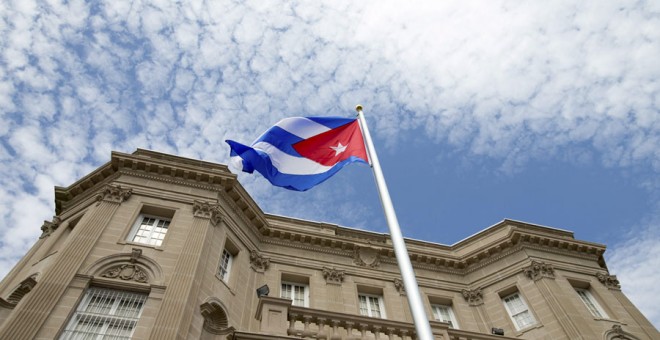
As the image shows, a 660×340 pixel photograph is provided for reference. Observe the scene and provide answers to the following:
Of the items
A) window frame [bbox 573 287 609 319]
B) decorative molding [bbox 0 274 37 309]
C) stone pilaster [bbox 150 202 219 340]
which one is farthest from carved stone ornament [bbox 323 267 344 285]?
decorative molding [bbox 0 274 37 309]

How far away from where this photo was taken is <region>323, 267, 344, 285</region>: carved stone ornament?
2080 centimetres

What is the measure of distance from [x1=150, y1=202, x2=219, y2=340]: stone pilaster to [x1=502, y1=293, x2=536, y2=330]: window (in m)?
14.0

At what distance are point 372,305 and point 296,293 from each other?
3626mm

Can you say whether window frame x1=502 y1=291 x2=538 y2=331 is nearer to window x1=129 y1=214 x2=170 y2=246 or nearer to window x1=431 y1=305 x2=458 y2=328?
window x1=431 y1=305 x2=458 y2=328

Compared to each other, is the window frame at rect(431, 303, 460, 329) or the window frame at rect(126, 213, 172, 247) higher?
the window frame at rect(126, 213, 172, 247)

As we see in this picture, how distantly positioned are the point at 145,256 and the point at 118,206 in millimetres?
3223

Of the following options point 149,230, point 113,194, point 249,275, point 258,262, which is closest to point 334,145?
point 249,275

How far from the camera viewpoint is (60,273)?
14594 millimetres

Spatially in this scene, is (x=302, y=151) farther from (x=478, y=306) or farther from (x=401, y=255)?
(x=478, y=306)

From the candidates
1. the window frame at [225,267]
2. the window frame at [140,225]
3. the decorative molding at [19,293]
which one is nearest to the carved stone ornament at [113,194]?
the window frame at [140,225]

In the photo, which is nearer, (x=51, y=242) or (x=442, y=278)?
(x=51, y=242)

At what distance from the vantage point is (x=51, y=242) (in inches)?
711

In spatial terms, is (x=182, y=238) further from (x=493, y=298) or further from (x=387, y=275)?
(x=493, y=298)

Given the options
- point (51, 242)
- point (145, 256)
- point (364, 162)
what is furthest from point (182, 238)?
point (364, 162)
